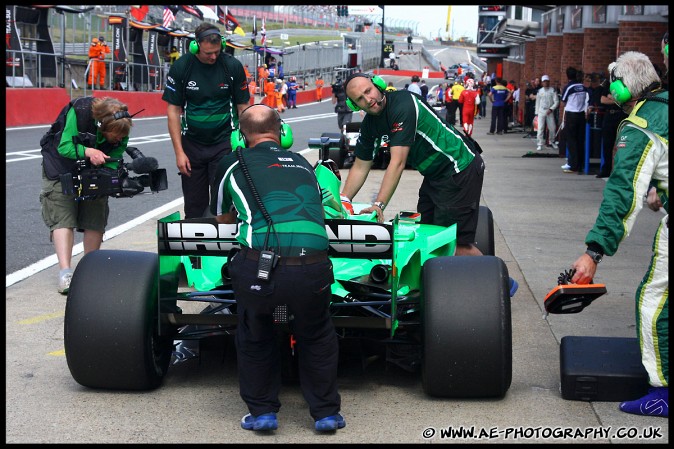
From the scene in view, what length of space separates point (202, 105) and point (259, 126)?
10.4 feet

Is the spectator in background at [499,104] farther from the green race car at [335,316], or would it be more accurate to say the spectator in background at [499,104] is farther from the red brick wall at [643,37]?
the green race car at [335,316]

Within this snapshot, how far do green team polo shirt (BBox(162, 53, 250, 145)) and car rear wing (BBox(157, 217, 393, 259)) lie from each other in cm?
288

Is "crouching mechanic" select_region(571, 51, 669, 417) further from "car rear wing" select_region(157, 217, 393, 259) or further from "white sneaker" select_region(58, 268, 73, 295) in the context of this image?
"white sneaker" select_region(58, 268, 73, 295)

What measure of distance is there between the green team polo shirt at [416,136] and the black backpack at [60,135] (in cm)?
204

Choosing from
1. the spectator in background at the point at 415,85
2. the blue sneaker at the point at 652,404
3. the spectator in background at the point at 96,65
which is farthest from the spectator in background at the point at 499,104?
the blue sneaker at the point at 652,404

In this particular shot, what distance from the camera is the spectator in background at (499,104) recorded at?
1206 inches

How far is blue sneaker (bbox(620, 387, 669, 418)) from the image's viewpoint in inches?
195

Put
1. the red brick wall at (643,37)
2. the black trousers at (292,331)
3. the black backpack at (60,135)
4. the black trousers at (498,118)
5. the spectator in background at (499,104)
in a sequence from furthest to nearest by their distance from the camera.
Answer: the black trousers at (498,118)
the spectator in background at (499,104)
the red brick wall at (643,37)
the black backpack at (60,135)
the black trousers at (292,331)

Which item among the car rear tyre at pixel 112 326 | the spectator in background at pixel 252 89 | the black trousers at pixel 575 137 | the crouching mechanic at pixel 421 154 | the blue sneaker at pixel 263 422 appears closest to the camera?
the blue sneaker at pixel 263 422

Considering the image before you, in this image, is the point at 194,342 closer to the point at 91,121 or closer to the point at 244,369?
the point at 244,369

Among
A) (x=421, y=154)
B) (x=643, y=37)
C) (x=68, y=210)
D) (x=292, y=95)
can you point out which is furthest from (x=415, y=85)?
(x=421, y=154)

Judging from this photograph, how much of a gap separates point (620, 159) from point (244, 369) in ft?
6.74

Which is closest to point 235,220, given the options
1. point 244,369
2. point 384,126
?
point 244,369

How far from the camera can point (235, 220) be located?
5.25m
